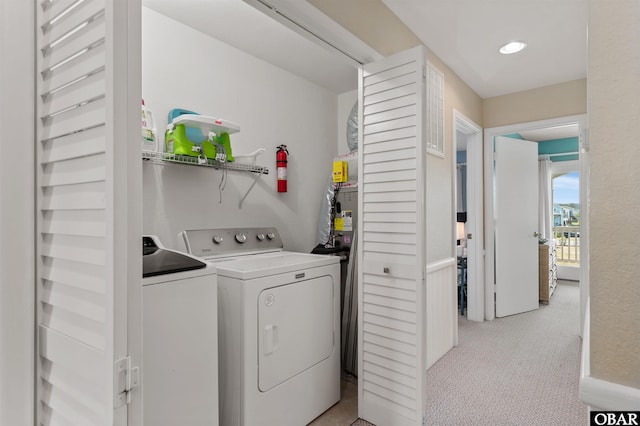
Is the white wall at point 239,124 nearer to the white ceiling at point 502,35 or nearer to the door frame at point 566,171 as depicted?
the white ceiling at point 502,35

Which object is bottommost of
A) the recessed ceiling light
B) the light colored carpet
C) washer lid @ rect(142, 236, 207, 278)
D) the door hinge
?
the light colored carpet

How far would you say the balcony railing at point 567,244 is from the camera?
6324 millimetres

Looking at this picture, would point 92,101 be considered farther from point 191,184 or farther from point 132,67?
point 191,184

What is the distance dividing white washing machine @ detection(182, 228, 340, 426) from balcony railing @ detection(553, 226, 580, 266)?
6.11 m

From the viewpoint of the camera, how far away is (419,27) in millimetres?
2426

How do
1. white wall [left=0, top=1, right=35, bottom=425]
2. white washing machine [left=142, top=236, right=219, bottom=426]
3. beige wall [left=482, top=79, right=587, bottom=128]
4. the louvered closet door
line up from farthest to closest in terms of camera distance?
beige wall [left=482, top=79, right=587, bottom=128] → the louvered closet door → white washing machine [left=142, top=236, right=219, bottom=426] → white wall [left=0, top=1, right=35, bottom=425]

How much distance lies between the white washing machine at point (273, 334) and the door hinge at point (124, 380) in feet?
3.34

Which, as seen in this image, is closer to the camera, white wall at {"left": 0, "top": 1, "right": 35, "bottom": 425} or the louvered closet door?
white wall at {"left": 0, "top": 1, "right": 35, "bottom": 425}

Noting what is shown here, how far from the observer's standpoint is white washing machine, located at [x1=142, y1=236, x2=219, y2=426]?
1228 millimetres

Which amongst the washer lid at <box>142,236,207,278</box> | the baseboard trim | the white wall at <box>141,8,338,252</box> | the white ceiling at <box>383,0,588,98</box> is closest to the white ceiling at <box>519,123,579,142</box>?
the white ceiling at <box>383,0,588,98</box>

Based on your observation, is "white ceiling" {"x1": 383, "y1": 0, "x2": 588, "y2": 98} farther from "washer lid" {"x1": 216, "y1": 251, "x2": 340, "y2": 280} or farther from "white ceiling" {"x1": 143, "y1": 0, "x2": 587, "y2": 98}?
"washer lid" {"x1": 216, "y1": 251, "x2": 340, "y2": 280}

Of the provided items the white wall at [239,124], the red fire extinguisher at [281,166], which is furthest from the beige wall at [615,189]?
the red fire extinguisher at [281,166]

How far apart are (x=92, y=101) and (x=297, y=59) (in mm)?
2334

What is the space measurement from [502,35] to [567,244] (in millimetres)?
5431
